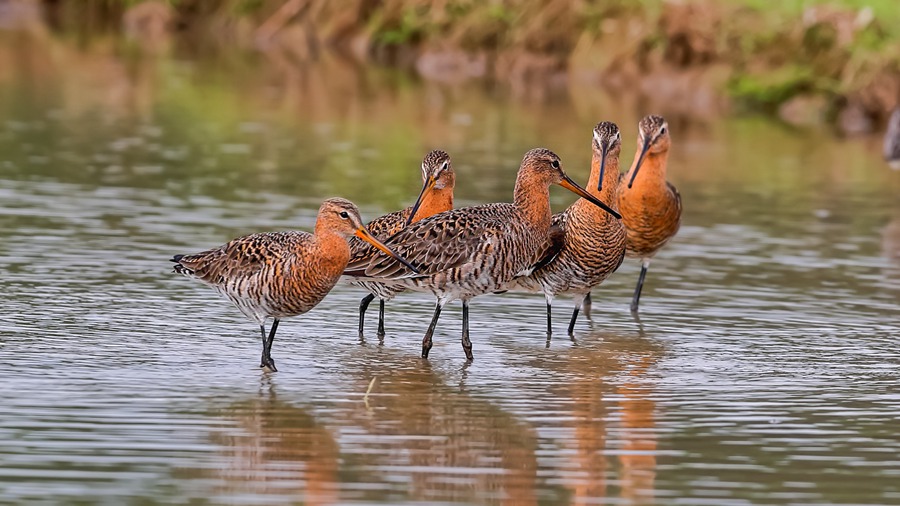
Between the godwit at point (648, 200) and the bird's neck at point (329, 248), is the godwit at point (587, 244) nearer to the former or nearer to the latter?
the godwit at point (648, 200)

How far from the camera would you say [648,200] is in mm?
12117

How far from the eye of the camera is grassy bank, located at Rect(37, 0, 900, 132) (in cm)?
2347

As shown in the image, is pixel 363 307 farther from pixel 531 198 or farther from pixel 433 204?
pixel 531 198

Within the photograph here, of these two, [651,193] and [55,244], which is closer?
[651,193]

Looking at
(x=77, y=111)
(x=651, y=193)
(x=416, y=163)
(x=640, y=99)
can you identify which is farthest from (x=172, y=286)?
(x=640, y=99)

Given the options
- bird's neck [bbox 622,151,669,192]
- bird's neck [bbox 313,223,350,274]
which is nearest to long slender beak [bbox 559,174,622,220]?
bird's neck [bbox 622,151,669,192]

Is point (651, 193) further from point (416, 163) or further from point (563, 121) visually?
point (563, 121)

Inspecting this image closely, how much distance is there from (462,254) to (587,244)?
1.22 meters

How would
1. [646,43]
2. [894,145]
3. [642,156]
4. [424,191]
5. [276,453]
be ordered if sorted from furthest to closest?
[646,43]
[894,145]
[642,156]
[424,191]
[276,453]

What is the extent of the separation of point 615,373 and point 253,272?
2087mm

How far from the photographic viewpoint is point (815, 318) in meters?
11.4

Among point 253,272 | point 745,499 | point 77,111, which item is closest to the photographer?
point 745,499

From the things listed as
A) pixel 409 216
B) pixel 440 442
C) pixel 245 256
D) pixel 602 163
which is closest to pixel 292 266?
pixel 245 256

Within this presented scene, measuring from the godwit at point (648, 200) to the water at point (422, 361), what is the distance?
38cm
